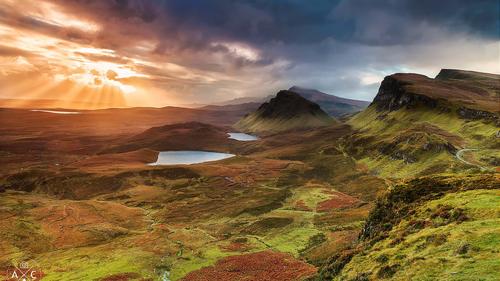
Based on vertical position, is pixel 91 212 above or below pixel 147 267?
below

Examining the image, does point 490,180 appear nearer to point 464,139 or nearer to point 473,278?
point 473,278

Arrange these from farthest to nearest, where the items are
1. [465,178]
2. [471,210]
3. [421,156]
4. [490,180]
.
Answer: [421,156] → [465,178] → [490,180] → [471,210]

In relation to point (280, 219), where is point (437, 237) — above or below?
above

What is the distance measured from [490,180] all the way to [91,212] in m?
112

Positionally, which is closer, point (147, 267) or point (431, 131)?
point (147, 267)

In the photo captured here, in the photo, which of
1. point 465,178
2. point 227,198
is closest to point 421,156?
point 227,198

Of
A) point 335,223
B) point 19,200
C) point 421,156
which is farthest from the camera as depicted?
point 421,156

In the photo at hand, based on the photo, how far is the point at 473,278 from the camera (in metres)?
22.5

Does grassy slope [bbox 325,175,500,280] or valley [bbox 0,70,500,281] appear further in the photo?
valley [bbox 0,70,500,281]

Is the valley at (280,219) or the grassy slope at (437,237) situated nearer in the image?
the grassy slope at (437,237)

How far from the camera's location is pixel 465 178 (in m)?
41.8

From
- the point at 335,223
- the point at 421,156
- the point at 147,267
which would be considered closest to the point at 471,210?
the point at 147,267

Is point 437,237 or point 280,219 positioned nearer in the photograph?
point 437,237

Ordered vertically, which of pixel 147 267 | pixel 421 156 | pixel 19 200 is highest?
pixel 421 156
